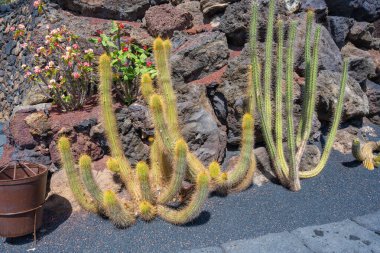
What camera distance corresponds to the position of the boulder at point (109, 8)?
5570 mm

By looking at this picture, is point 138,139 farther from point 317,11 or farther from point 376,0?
point 376,0

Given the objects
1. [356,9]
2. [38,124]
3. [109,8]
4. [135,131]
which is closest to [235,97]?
[135,131]

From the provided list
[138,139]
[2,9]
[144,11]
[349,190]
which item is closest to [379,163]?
[349,190]

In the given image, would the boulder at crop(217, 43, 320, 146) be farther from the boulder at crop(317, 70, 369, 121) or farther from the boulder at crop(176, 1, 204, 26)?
the boulder at crop(176, 1, 204, 26)

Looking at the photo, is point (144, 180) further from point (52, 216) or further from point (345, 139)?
point (345, 139)

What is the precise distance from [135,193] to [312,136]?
93.5 inches

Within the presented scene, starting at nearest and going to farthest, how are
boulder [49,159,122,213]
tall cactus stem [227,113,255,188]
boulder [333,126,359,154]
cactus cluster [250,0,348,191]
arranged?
1. tall cactus stem [227,113,255,188]
2. boulder [49,159,122,213]
3. cactus cluster [250,0,348,191]
4. boulder [333,126,359,154]

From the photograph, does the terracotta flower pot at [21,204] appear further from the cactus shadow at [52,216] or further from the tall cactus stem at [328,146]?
the tall cactus stem at [328,146]

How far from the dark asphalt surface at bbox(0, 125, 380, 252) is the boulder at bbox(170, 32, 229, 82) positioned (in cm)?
171

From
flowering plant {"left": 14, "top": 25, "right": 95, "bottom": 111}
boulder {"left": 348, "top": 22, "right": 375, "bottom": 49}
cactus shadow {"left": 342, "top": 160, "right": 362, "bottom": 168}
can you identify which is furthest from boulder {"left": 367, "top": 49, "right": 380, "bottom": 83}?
flowering plant {"left": 14, "top": 25, "right": 95, "bottom": 111}

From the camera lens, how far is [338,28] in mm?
5457

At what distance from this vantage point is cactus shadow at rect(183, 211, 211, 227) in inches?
117

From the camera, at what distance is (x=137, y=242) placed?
2770 mm

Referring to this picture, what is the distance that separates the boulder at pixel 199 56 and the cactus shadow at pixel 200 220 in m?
1.78
